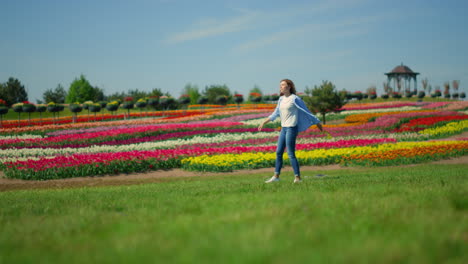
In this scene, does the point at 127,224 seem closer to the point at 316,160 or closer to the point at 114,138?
the point at 316,160

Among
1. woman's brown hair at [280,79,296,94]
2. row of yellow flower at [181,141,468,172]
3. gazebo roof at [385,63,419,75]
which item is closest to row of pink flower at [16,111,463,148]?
row of yellow flower at [181,141,468,172]

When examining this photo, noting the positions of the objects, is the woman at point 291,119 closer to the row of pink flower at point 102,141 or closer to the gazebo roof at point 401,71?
the row of pink flower at point 102,141

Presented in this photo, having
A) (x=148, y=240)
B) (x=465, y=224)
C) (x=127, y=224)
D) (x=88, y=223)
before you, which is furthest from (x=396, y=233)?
(x=88, y=223)

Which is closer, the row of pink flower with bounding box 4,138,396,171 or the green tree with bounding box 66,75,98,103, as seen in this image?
the row of pink flower with bounding box 4,138,396,171

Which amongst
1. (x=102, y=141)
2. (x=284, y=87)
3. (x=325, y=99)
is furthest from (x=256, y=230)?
(x=325, y=99)

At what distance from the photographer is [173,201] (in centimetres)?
529

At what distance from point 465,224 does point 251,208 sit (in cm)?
212

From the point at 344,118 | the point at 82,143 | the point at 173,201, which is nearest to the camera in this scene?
the point at 173,201

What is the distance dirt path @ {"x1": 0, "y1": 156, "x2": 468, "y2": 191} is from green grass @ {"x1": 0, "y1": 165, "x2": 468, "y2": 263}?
5.57 metres

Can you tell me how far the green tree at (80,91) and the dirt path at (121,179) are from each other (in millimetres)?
52599

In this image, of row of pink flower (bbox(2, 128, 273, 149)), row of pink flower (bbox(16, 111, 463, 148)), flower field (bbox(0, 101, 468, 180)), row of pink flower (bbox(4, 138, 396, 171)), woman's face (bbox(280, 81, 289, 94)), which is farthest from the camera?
row of pink flower (bbox(16, 111, 463, 148))

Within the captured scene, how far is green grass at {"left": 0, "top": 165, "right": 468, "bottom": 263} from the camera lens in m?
2.66

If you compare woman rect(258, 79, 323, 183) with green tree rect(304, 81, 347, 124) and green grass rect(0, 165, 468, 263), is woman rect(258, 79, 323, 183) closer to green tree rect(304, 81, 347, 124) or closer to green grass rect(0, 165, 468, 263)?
green grass rect(0, 165, 468, 263)

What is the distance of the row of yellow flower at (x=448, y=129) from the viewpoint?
18.9 m
